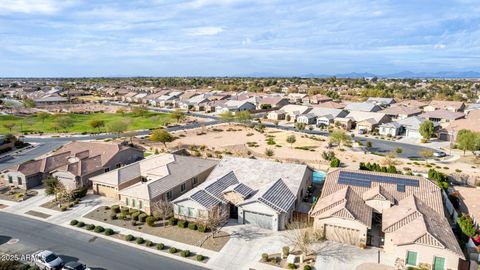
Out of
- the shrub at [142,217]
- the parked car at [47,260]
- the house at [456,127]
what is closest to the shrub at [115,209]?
the shrub at [142,217]

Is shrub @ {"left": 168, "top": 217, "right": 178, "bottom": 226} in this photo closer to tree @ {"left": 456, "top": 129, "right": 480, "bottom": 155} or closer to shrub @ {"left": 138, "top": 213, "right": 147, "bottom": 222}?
shrub @ {"left": 138, "top": 213, "right": 147, "bottom": 222}

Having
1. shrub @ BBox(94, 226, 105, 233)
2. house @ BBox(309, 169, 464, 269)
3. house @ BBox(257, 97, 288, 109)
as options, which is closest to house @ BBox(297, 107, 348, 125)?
house @ BBox(257, 97, 288, 109)

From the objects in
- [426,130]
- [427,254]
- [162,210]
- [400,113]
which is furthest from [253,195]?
[400,113]

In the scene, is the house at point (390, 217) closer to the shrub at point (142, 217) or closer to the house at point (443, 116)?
the shrub at point (142, 217)

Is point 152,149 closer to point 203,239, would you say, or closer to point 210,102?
point 203,239

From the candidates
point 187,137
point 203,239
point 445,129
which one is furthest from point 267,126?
point 203,239
